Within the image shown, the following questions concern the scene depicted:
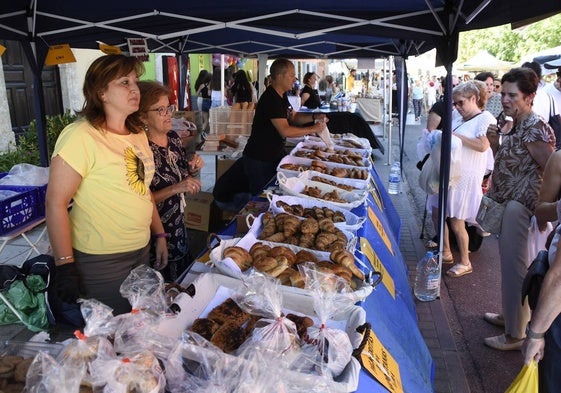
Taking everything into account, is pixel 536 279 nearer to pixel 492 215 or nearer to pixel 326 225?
pixel 326 225

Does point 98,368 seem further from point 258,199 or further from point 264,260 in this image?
point 258,199

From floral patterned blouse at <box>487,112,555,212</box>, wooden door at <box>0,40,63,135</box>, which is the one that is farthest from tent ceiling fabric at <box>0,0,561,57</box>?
wooden door at <box>0,40,63,135</box>

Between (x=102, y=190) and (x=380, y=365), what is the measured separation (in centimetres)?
145

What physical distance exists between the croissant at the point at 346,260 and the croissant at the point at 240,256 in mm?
392

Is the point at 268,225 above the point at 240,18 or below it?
below

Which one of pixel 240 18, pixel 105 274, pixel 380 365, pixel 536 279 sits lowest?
pixel 380 365

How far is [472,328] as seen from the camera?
396 centimetres

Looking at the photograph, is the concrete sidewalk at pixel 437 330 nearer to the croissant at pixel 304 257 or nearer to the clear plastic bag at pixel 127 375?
the croissant at pixel 304 257

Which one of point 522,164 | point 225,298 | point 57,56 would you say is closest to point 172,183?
point 225,298

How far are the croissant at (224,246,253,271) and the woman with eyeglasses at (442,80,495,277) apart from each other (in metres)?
3.36

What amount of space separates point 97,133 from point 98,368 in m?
1.29

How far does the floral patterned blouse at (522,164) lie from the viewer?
3219mm

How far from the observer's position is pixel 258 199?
3553mm

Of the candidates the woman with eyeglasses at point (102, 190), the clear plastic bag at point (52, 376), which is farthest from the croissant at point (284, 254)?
the clear plastic bag at point (52, 376)
